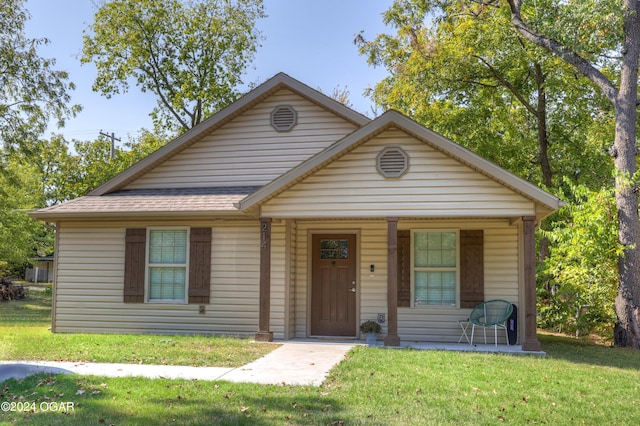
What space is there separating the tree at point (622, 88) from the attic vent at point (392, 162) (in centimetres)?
447

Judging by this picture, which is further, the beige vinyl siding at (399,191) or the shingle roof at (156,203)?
the shingle roof at (156,203)

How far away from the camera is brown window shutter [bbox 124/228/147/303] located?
11.6m

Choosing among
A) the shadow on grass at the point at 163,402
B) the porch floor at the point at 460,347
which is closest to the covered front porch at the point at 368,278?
the porch floor at the point at 460,347

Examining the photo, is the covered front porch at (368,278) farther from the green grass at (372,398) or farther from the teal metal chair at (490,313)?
the green grass at (372,398)

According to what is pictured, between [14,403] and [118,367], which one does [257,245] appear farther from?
[14,403]

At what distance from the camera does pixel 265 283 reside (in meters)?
10.2

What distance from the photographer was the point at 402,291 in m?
11.1

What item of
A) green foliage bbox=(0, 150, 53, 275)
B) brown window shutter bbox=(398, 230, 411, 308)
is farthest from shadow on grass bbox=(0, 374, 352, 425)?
green foliage bbox=(0, 150, 53, 275)

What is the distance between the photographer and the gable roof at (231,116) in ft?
39.5

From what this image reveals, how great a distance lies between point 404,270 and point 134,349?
5119mm

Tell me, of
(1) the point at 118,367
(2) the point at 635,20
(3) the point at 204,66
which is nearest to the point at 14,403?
(1) the point at 118,367

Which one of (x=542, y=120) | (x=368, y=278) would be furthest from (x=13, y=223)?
(x=542, y=120)

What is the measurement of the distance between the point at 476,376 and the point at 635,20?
8.88m

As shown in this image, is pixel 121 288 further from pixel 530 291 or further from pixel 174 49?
pixel 174 49
